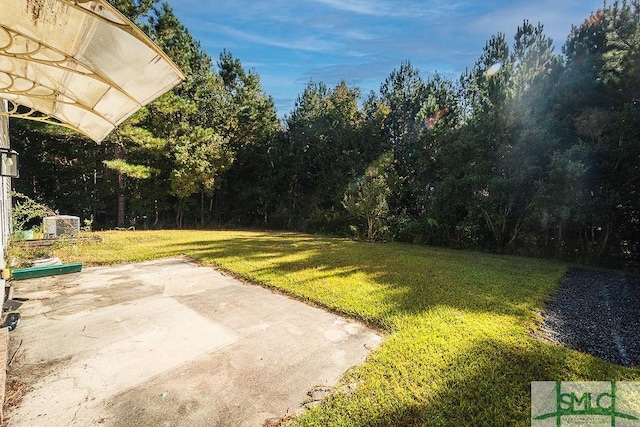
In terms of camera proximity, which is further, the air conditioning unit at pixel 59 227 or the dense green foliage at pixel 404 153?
the air conditioning unit at pixel 59 227

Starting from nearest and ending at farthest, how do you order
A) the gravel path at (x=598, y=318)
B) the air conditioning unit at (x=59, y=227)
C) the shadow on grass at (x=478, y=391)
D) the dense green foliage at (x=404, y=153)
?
the shadow on grass at (x=478, y=391), the gravel path at (x=598, y=318), the dense green foliage at (x=404, y=153), the air conditioning unit at (x=59, y=227)

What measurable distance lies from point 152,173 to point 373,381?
47.9ft

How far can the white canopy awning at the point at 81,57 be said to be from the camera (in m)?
2.21

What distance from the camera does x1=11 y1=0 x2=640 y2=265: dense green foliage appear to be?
25.4 feet

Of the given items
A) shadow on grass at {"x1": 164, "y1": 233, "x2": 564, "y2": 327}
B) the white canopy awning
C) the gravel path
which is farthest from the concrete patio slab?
the white canopy awning

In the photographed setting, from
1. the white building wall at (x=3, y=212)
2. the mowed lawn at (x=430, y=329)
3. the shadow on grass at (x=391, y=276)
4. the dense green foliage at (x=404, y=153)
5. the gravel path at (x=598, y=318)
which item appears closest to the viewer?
the mowed lawn at (x=430, y=329)

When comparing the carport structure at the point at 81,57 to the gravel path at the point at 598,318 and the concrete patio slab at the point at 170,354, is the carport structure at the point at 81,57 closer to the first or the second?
the concrete patio slab at the point at 170,354

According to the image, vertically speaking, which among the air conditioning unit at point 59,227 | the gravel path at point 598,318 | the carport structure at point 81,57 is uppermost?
the carport structure at point 81,57

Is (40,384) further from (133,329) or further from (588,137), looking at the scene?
(588,137)

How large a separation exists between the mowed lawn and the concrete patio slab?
318 mm

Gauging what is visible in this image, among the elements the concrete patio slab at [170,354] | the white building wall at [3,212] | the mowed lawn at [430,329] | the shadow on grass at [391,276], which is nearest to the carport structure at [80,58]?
the concrete patio slab at [170,354]

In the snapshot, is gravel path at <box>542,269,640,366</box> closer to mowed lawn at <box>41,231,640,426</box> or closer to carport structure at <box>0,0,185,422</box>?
mowed lawn at <box>41,231,640,426</box>

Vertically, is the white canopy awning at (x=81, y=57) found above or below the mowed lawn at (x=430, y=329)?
above

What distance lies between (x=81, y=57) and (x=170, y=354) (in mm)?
2784
